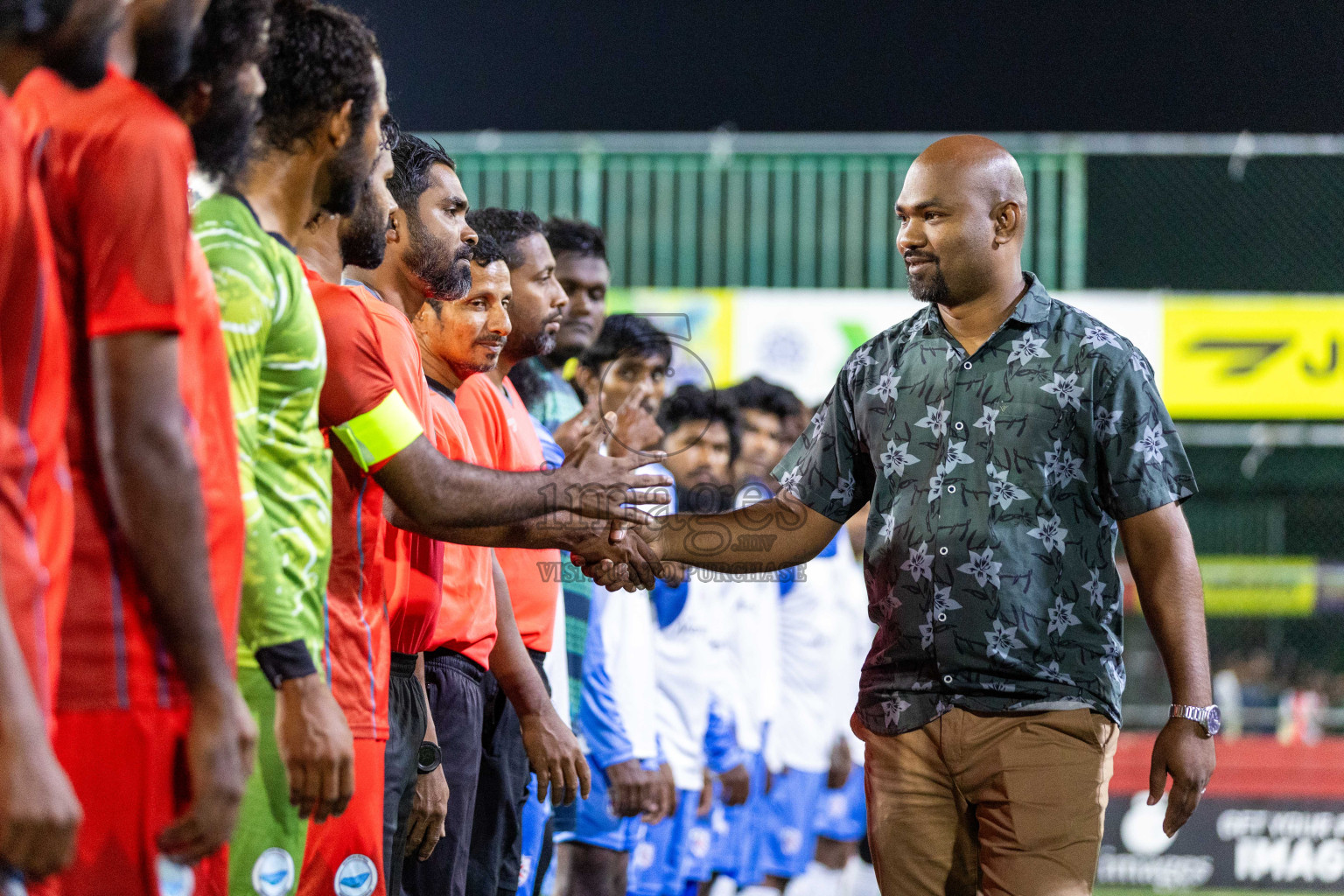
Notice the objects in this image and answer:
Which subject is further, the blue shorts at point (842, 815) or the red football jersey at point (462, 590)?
the blue shorts at point (842, 815)

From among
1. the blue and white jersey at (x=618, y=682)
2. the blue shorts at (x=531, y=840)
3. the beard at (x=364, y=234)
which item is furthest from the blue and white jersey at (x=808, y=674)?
the beard at (x=364, y=234)

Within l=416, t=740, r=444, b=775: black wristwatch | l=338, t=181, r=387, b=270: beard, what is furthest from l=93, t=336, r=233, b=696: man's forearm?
l=416, t=740, r=444, b=775: black wristwatch

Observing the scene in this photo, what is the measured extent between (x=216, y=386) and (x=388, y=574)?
112 centimetres

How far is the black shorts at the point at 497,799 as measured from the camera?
13.2ft

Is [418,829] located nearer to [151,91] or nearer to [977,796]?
[977,796]

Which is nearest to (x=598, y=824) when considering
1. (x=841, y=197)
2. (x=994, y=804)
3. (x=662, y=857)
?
(x=662, y=857)

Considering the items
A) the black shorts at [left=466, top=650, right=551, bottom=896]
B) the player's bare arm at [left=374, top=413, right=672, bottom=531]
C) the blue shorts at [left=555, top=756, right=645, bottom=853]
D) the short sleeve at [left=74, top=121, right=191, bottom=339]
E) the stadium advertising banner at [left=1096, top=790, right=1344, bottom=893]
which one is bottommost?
the stadium advertising banner at [left=1096, top=790, right=1344, bottom=893]

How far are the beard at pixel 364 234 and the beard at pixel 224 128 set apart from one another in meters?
0.69

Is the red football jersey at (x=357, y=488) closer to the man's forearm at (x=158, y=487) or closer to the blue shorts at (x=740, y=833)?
the man's forearm at (x=158, y=487)

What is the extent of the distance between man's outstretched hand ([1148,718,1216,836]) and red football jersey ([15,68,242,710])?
7.99 feet

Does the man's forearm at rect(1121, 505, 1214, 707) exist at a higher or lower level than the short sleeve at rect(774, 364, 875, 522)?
lower

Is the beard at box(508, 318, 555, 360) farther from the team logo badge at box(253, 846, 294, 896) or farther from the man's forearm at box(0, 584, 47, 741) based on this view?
the man's forearm at box(0, 584, 47, 741)

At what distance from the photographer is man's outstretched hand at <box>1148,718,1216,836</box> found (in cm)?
337

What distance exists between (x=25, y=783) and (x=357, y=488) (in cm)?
131
